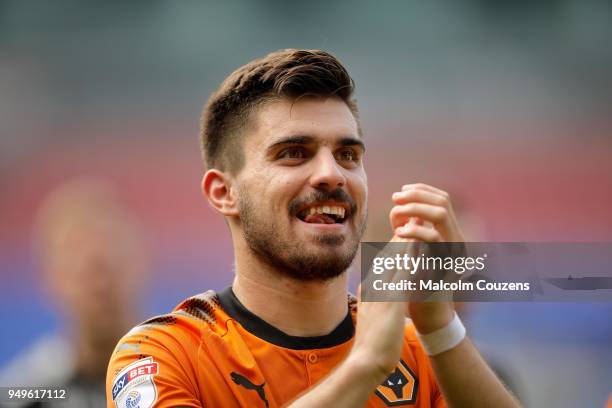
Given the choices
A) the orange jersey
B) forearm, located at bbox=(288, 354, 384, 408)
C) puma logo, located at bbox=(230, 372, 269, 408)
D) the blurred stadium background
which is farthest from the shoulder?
the blurred stadium background

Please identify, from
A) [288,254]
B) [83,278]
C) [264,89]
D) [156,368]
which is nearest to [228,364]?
[156,368]

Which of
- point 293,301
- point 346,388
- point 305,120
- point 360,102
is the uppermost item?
point 360,102

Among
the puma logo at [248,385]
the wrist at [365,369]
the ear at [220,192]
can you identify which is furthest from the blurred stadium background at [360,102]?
the wrist at [365,369]

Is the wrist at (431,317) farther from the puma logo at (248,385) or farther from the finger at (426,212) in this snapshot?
the puma logo at (248,385)

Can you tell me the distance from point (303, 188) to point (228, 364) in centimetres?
→ 53

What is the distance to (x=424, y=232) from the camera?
65.2 inches

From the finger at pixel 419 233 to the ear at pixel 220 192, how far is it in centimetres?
67

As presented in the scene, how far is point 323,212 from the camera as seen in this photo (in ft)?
6.38

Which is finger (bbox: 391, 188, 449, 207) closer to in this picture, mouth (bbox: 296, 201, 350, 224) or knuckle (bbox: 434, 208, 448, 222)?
knuckle (bbox: 434, 208, 448, 222)

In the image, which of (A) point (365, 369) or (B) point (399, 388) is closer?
(A) point (365, 369)

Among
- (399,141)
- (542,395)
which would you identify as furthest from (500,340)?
(399,141)

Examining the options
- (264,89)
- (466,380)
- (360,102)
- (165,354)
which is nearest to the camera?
(466,380)

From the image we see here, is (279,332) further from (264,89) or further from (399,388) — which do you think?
(264,89)

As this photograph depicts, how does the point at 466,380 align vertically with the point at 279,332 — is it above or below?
below
